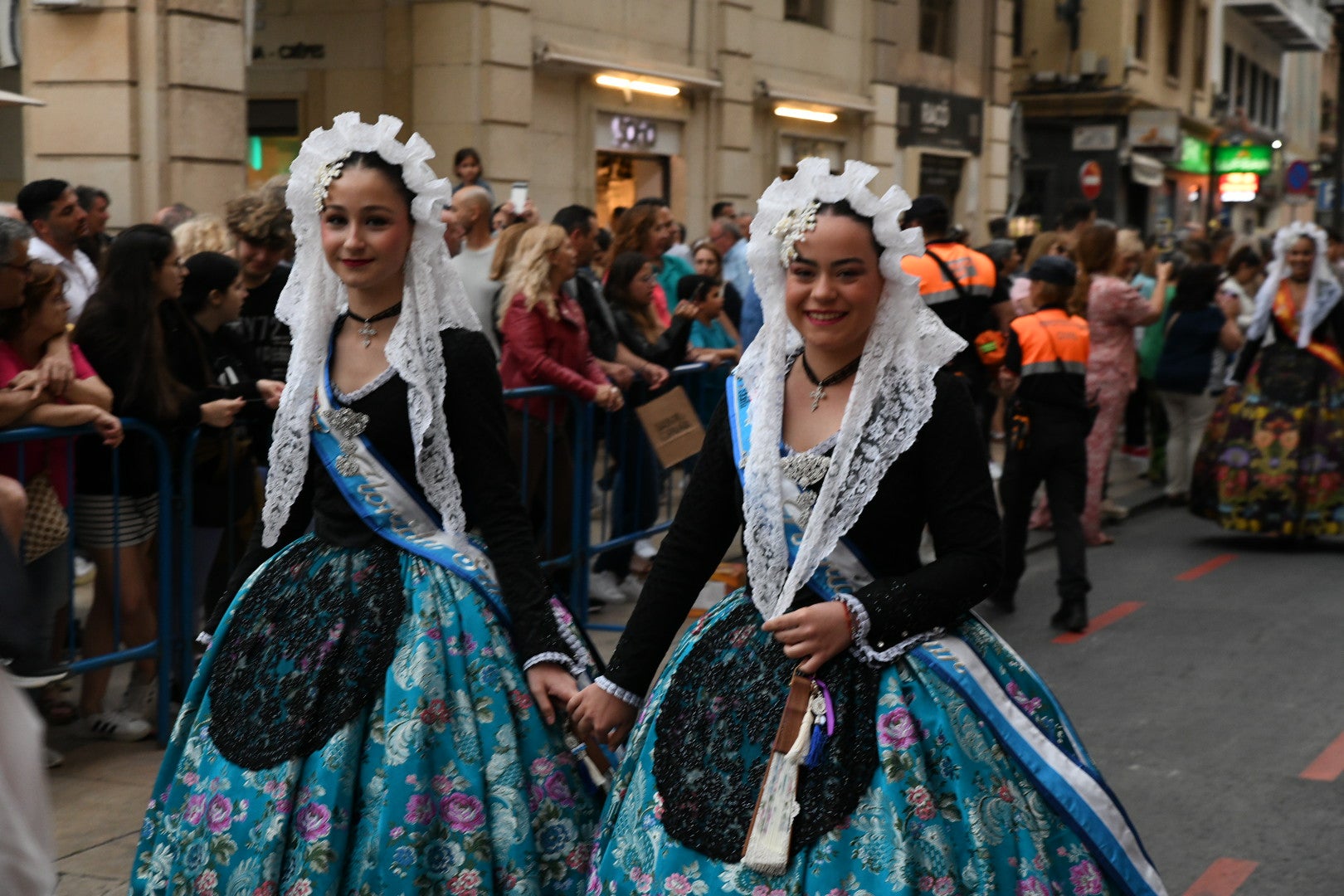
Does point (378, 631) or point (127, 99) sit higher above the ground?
point (127, 99)

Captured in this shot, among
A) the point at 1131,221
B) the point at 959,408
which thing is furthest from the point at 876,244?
the point at 1131,221

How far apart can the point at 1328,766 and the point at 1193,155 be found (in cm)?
3474

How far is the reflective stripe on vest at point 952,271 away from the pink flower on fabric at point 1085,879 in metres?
5.55

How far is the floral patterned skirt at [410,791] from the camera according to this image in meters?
3.30

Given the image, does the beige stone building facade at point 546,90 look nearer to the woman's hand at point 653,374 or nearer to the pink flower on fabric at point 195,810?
the woman's hand at point 653,374

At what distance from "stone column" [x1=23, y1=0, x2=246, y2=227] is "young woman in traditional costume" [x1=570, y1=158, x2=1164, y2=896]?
9.59 metres

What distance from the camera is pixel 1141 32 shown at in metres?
34.5

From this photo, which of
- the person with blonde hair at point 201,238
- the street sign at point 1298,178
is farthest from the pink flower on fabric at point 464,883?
the street sign at point 1298,178

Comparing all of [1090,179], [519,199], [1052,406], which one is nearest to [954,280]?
[1052,406]

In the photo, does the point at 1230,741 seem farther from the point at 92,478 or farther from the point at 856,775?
the point at 92,478

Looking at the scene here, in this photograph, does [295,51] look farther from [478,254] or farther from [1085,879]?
[1085,879]

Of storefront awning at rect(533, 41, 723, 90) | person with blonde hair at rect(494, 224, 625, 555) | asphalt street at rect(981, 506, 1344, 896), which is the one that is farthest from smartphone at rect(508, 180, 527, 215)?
storefront awning at rect(533, 41, 723, 90)

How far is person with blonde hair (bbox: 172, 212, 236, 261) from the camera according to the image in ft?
21.8

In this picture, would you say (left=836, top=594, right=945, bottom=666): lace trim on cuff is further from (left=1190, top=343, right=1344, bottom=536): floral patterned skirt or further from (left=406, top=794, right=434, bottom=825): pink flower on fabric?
(left=1190, top=343, right=1344, bottom=536): floral patterned skirt
